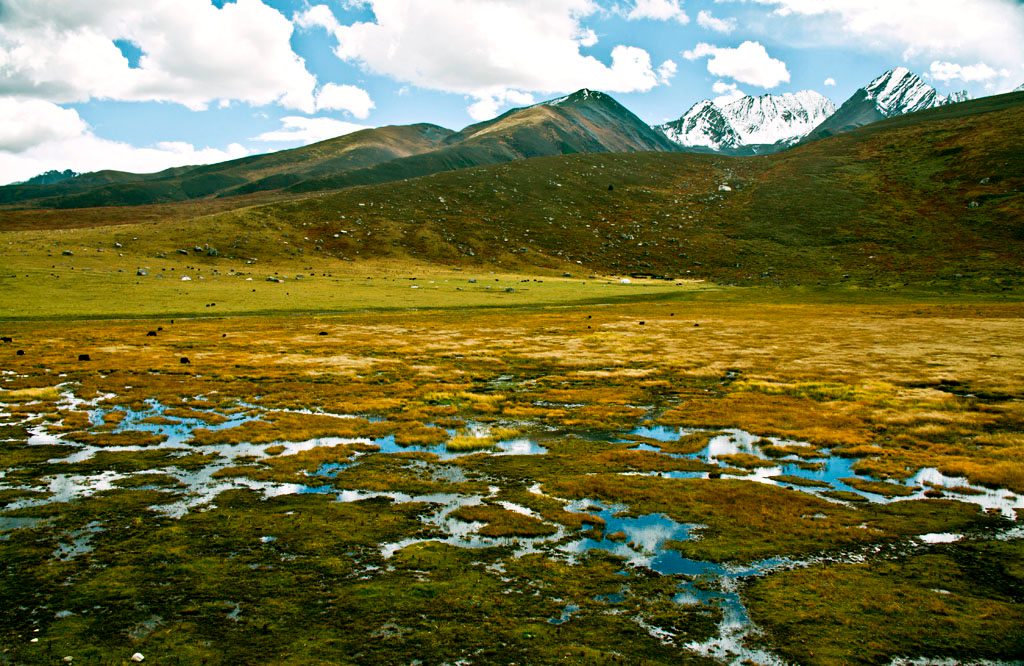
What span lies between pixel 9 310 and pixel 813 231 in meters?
169

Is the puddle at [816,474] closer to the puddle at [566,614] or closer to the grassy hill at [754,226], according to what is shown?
the puddle at [566,614]

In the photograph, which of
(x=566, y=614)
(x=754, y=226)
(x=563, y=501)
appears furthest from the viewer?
(x=754, y=226)

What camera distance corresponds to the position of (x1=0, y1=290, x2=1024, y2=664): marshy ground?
41.1 ft

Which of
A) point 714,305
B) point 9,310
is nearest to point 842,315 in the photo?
point 714,305

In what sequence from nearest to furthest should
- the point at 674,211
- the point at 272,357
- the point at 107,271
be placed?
the point at 272,357
the point at 107,271
the point at 674,211

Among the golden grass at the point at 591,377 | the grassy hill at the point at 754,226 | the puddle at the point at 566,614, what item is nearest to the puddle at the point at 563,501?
the puddle at the point at 566,614

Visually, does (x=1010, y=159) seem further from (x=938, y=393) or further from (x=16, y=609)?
(x=16, y=609)

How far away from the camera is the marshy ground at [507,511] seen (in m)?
12.5

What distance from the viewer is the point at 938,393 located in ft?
119

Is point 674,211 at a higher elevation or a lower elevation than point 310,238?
higher

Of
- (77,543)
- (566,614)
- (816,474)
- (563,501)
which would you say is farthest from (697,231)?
(77,543)

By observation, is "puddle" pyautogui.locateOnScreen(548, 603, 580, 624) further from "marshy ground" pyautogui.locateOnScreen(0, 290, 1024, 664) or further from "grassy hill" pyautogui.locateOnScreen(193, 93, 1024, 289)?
"grassy hill" pyautogui.locateOnScreen(193, 93, 1024, 289)

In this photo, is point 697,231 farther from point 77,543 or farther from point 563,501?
point 77,543

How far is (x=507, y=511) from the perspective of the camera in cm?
1905
